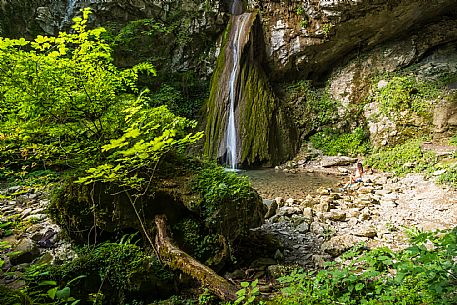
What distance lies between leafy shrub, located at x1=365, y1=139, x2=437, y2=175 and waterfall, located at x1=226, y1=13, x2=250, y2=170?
11.8ft

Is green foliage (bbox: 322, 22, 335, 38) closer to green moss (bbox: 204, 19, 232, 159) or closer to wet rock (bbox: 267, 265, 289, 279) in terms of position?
green moss (bbox: 204, 19, 232, 159)

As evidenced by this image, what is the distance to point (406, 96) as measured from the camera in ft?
25.5

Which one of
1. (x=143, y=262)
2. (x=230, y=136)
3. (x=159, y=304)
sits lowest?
(x=159, y=304)

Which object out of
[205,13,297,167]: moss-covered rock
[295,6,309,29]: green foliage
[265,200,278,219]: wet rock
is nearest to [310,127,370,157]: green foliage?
[205,13,297,167]: moss-covered rock

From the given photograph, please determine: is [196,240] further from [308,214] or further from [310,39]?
[310,39]

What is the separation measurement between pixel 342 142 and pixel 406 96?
2.00 metres

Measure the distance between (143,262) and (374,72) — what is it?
352 inches

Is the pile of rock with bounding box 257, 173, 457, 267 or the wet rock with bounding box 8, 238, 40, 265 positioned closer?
the wet rock with bounding box 8, 238, 40, 265

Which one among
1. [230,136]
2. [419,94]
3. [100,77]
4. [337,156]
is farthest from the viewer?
[230,136]

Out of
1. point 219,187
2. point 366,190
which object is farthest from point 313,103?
point 219,187

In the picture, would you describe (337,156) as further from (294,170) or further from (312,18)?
(312,18)

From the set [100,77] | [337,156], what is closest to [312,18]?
[337,156]

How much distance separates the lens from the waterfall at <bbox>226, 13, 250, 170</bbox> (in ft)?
28.2

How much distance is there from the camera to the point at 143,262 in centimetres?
233
